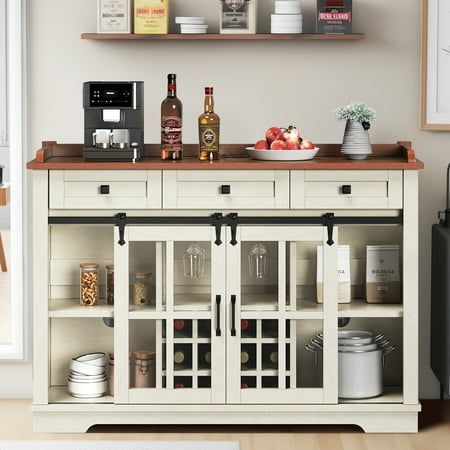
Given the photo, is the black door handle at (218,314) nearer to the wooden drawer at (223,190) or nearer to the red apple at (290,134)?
the wooden drawer at (223,190)

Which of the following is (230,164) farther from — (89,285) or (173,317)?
(89,285)

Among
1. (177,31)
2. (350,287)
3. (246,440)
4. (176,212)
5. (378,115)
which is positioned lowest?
(246,440)

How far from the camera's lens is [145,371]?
4.04m

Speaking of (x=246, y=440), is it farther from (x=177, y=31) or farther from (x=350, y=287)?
(x=177, y=31)

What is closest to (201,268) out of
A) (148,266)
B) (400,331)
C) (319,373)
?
(148,266)

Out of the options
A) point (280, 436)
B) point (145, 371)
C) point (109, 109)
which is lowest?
point (280, 436)

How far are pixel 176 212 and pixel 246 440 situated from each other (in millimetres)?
918

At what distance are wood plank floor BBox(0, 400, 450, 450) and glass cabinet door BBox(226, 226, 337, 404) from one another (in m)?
0.14

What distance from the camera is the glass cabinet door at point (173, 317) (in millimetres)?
3959

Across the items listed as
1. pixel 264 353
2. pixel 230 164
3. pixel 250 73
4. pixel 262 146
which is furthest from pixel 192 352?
pixel 250 73

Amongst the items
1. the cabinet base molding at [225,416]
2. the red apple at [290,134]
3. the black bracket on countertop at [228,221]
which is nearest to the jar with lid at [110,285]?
the black bracket on countertop at [228,221]

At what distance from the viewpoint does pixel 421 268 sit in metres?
4.53

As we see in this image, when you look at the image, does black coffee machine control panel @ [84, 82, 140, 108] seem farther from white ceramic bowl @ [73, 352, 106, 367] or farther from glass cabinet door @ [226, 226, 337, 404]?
white ceramic bowl @ [73, 352, 106, 367]

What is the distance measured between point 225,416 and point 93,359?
58cm
